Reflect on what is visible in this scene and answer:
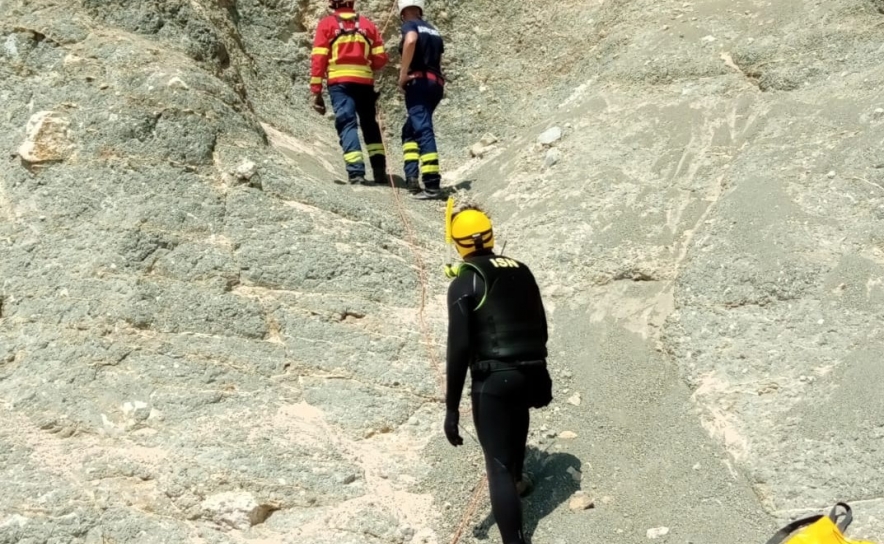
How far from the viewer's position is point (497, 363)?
12.4 ft

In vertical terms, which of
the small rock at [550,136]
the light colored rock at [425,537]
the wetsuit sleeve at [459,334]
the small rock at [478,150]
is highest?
the wetsuit sleeve at [459,334]

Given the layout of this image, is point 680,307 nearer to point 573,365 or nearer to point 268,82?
point 573,365

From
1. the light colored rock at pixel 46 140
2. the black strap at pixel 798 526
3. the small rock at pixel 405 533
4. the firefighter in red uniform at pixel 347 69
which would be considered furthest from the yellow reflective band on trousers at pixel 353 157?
the black strap at pixel 798 526

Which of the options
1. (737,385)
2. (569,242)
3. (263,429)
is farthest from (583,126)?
(263,429)

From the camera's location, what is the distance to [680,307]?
5285 millimetres

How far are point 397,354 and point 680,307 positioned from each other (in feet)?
5.69

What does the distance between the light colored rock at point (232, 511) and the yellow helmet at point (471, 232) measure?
1561 mm

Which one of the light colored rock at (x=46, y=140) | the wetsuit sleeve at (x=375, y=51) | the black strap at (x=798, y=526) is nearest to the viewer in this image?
the black strap at (x=798, y=526)

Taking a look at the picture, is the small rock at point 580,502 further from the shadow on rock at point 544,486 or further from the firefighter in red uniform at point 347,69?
the firefighter in red uniform at point 347,69

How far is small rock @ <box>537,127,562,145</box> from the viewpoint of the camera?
766 cm

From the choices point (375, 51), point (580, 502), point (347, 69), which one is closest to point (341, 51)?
point (347, 69)

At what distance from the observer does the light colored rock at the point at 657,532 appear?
155 inches

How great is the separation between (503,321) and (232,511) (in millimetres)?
1571

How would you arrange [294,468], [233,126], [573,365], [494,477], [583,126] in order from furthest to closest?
[583,126]
[233,126]
[573,365]
[294,468]
[494,477]
